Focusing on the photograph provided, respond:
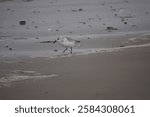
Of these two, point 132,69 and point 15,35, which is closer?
point 132,69

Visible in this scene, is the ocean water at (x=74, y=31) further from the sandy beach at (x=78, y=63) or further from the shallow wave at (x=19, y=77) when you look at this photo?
the shallow wave at (x=19, y=77)

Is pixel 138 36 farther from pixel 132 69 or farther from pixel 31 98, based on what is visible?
pixel 31 98

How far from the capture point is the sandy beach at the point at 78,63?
5281mm

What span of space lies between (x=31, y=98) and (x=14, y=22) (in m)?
9.72

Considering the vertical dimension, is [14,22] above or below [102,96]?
above

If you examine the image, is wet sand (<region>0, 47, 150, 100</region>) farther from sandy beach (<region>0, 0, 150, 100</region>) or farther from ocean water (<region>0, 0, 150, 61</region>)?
ocean water (<region>0, 0, 150, 61</region>)

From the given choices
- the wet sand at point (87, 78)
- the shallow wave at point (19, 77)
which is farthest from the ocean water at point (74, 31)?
the shallow wave at point (19, 77)

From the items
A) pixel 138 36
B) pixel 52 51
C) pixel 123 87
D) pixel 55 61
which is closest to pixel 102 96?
pixel 123 87

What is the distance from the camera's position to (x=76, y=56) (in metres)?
7.53

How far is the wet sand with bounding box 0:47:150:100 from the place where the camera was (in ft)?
16.9

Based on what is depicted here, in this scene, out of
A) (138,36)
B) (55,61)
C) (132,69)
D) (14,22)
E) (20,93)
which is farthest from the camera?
(14,22)

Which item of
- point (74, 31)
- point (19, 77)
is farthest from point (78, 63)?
point (74, 31)

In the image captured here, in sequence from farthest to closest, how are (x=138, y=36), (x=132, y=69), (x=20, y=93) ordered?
1. (x=138, y=36)
2. (x=132, y=69)
3. (x=20, y=93)

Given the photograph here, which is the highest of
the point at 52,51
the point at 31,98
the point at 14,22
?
the point at 14,22
